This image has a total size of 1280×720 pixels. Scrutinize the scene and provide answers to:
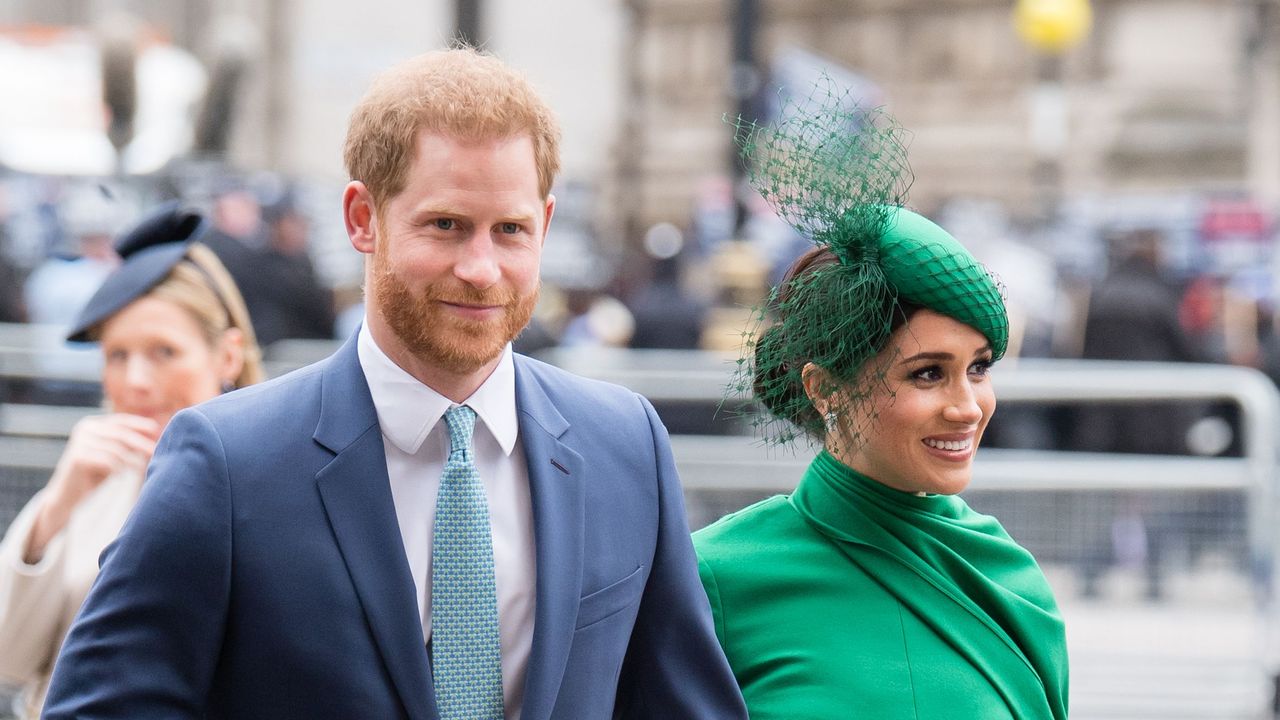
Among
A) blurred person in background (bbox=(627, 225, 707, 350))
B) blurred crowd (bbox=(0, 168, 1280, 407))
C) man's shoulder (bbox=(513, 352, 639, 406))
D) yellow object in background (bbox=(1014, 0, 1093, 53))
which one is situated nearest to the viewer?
man's shoulder (bbox=(513, 352, 639, 406))

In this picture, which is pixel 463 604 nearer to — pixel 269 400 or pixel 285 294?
pixel 269 400

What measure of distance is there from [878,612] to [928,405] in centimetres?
37

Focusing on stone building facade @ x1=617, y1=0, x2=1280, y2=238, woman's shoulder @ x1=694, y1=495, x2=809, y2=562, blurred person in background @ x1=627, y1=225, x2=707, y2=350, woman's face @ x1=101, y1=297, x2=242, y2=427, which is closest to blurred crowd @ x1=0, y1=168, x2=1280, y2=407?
blurred person in background @ x1=627, y1=225, x2=707, y2=350

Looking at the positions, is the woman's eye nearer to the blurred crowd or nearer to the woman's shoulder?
the woman's shoulder

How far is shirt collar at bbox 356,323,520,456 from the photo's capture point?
2334mm

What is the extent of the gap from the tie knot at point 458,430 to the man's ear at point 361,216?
0.80 ft

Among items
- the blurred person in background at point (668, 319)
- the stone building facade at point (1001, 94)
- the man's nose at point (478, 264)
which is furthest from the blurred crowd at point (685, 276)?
the man's nose at point (478, 264)

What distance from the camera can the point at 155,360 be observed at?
356 centimetres

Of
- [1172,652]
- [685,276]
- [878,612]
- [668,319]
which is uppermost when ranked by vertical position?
[878,612]

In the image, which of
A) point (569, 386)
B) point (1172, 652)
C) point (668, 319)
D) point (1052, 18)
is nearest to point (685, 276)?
point (668, 319)

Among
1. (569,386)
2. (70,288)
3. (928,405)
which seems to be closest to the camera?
(569,386)

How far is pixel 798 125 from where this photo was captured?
2928 millimetres

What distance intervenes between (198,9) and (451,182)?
28932 mm

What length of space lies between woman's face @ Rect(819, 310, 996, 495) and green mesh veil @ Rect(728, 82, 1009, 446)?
15 mm
